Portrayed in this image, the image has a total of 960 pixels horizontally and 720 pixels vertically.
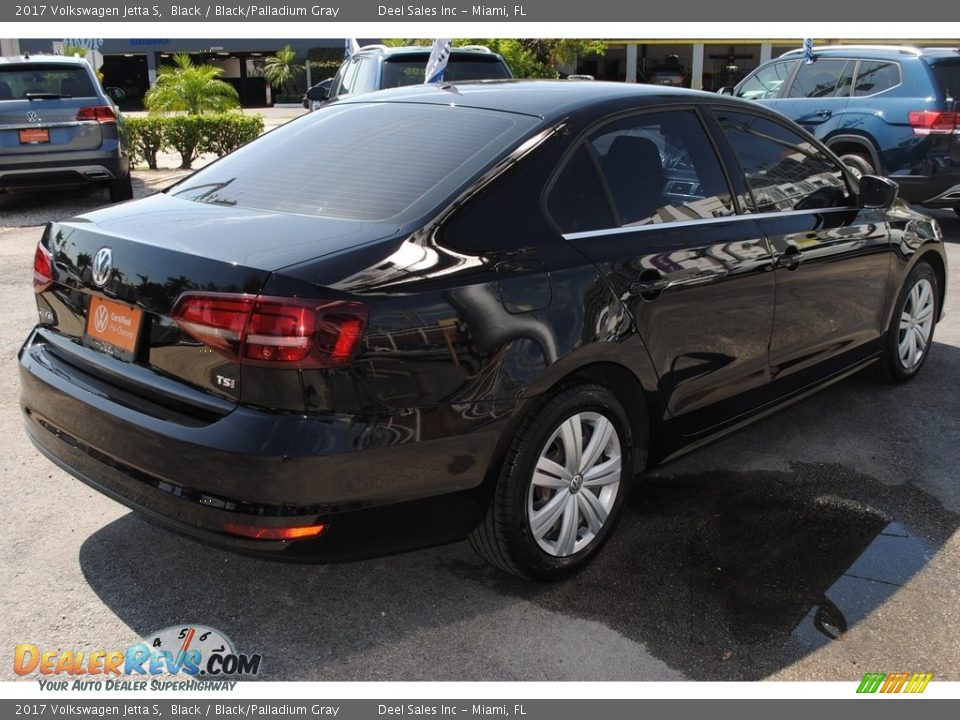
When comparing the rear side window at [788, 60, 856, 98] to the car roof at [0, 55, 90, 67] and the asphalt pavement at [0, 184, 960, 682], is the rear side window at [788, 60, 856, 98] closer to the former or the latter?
the asphalt pavement at [0, 184, 960, 682]

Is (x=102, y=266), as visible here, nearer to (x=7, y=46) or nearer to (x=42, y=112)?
(x=42, y=112)

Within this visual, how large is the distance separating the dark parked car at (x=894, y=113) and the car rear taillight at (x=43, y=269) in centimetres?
743

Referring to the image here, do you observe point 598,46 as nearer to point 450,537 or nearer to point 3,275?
point 3,275

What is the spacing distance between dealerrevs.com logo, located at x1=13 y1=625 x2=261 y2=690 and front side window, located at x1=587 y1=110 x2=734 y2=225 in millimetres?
1989

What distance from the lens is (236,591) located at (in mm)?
3340

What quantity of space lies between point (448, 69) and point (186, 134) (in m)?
6.35

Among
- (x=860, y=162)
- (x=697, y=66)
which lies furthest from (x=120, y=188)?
(x=697, y=66)

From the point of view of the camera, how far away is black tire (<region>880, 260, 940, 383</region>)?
206 inches

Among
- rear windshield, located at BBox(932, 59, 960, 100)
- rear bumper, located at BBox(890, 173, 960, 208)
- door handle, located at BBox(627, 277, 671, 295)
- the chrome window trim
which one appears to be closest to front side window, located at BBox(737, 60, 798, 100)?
rear windshield, located at BBox(932, 59, 960, 100)

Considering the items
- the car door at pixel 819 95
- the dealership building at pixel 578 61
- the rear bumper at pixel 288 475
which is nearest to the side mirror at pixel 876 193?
the rear bumper at pixel 288 475

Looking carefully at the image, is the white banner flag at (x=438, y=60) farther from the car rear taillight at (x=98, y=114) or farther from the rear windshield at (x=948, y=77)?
the rear windshield at (x=948, y=77)

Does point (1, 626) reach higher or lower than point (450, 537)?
lower

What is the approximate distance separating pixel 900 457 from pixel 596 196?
220 cm
